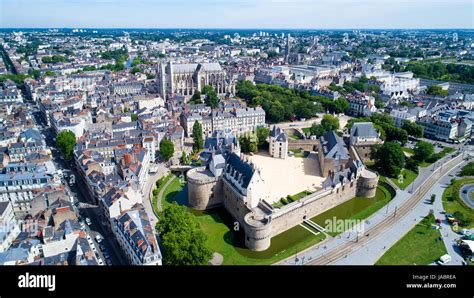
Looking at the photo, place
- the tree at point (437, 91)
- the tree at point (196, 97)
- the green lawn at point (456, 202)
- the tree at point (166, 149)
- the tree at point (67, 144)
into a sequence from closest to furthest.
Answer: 1. the green lawn at point (456, 202)
2. the tree at point (67, 144)
3. the tree at point (166, 149)
4. the tree at point (196, 97)
5. the tree at point (437, 91)

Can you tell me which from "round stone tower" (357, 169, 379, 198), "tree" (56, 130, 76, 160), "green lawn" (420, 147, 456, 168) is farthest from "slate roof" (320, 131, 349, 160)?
"tree" (56, 130, 76, 160)

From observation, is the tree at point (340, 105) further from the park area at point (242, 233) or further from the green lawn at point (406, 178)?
the park area at point (242, 233)

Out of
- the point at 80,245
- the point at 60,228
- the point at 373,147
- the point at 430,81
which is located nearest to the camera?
the point at 80,245

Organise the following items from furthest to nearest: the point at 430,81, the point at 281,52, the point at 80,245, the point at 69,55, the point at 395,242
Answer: the point at 281,52, the point at 69,55, the point at 430,81, the point at 395,242, the point at 80,245

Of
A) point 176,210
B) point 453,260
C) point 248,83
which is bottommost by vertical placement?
point 453,260

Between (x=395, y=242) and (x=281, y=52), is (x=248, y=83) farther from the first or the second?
(x=281, y=52)

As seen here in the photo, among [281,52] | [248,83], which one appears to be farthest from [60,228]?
[281,52]

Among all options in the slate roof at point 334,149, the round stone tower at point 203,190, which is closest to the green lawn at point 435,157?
the slate roof at point 334,149

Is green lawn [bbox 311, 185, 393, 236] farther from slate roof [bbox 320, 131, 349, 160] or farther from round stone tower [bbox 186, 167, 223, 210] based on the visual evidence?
round stone tower [bbox 186, 167, 223, 210]
